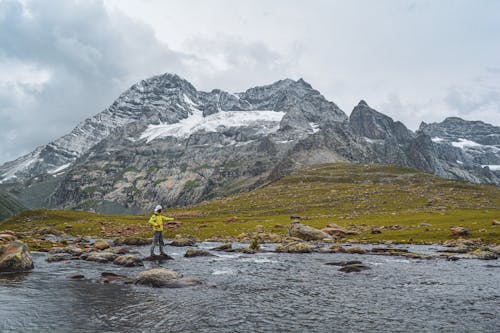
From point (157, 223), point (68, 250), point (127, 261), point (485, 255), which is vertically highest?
point (157, 223)

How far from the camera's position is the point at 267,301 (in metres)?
27.1

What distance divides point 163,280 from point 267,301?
945cm

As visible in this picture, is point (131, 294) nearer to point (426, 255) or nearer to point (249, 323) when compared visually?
point (249, 323)

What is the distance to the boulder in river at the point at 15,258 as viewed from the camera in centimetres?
3559

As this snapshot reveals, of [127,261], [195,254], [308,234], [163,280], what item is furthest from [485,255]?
[127,261]

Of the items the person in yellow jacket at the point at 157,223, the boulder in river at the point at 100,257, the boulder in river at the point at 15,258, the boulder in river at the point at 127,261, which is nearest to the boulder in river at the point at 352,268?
the person in yellow jacket at the point at 157,223

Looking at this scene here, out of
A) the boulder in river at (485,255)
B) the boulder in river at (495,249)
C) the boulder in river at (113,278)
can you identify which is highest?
the boulder in river at (113,278)

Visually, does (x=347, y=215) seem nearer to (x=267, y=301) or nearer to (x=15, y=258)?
(x=267, y=301)

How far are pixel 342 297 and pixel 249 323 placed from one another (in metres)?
9.07

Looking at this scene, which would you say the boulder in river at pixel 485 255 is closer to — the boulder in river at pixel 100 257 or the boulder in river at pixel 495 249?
the boulder in river at pixel 495 249

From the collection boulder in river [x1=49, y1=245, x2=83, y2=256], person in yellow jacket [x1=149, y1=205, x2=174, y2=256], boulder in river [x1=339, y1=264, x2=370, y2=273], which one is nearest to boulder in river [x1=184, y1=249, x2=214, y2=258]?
person in yellow jacket [x1=149, y1=205, x2=174, y2=256]

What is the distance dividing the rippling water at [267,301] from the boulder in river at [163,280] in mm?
1241

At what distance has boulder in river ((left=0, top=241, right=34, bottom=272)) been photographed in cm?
3559

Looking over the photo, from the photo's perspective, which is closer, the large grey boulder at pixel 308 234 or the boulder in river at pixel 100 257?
the boulder in river at pixel 100 257
